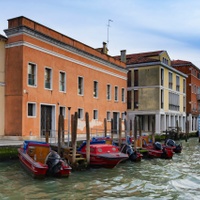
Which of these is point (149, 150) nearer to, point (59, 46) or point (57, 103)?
point (57, 103)

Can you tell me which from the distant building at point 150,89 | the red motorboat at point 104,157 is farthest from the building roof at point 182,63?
the red motorboat at point 104,157

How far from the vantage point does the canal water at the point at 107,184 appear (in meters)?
9.82

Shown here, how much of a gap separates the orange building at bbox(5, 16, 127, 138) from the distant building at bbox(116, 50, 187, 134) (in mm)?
7999

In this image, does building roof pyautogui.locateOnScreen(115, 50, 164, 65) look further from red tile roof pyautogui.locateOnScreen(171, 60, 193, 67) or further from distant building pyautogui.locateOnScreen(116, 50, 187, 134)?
red tile roof pyautogui.locateOnScreen(171, 60, 193, 67)

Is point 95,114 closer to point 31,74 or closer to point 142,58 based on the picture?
point 31,74

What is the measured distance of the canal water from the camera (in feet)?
32.2

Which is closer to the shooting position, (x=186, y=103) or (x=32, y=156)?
(x=32, y=156)

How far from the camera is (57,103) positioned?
22656 mm

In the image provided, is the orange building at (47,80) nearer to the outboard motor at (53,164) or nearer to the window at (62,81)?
the window at (62,81)

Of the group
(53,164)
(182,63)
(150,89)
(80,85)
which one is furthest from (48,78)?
(182,63)

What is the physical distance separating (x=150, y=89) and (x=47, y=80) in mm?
16006

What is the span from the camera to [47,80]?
72.1 feet

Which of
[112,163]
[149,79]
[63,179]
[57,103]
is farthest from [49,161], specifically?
[149,79]

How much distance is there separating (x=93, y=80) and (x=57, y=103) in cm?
518
